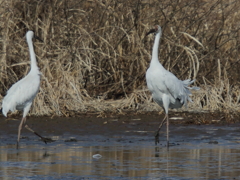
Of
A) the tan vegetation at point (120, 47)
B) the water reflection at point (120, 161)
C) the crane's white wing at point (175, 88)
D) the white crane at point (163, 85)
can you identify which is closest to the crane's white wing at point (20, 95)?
the water reflection at point (120, 161)

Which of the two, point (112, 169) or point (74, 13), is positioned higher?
point (74, 13)

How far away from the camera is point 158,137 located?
9297mm

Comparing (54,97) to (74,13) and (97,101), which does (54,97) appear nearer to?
(97,101)

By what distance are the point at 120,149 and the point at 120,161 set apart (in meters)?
1.11

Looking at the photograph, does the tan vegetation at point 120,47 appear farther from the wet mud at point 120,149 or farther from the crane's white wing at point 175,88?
the crane's white wing at point 175,88

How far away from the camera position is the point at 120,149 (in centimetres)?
836

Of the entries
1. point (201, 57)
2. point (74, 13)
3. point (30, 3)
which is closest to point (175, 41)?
point (201, 57)

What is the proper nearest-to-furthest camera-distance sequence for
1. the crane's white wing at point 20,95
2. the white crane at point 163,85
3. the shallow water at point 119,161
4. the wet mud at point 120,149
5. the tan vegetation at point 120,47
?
the shallow water at point 119,161 < the wet mud at point 120,149 < the crane's white wing at point 20,95 < the white crane at point 163,85 < the tan vegetation at point 120,47

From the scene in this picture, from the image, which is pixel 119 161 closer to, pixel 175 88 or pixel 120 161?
pixel 120 161

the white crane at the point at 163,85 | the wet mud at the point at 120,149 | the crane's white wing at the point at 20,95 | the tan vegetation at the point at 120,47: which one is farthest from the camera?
the tan vegetation at the point at 120,47

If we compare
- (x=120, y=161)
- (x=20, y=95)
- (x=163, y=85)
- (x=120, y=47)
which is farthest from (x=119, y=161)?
(x=120, y=47)

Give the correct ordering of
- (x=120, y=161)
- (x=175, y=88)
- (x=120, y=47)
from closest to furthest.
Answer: (x=120, y=161)
(x=175, y=88)
(x=120, y=47)

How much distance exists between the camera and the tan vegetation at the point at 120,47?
1225cm

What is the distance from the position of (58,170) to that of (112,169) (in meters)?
0.64
